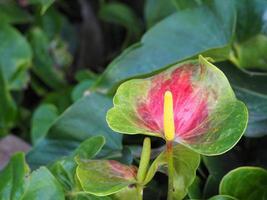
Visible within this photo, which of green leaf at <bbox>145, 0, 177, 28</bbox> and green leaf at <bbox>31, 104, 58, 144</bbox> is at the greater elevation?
green leaf at <bbox>145, 0, 177, 28</bbox>

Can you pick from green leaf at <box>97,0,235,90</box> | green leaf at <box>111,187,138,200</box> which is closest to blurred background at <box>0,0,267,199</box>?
green leaf at <box>97,0,235,90</box>

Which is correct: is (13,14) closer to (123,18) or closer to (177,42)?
(123,18)

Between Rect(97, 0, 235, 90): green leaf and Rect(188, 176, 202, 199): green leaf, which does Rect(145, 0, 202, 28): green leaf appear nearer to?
Rect(97, 0, 235, 90): green leaf

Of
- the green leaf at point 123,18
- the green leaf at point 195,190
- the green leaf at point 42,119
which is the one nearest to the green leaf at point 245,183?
the green leaf at point 195,190

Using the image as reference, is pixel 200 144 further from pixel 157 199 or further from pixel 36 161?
pixel 36 161

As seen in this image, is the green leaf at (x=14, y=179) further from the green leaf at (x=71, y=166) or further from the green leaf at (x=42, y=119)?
the green leaf at (x=42, y=119)

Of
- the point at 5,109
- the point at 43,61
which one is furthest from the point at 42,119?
the point at 43,61

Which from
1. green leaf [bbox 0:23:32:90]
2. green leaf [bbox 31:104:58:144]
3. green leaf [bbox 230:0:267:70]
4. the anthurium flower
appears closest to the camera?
the anthurium flower
